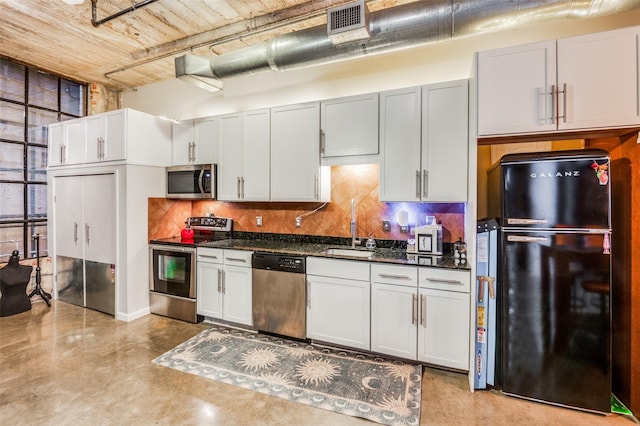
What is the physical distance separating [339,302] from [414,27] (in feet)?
7.92

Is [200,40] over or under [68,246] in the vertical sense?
over

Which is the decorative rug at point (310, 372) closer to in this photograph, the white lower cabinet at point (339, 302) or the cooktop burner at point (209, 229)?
the white lower cabinet at point (339, 302)

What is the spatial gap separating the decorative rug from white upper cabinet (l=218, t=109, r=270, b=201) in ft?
5.33

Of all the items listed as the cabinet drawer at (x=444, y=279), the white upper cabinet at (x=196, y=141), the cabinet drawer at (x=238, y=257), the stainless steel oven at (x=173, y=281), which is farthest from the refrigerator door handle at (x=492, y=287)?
the white upper cabinet at (x=196, y=141)

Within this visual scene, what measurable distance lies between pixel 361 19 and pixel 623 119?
189cm

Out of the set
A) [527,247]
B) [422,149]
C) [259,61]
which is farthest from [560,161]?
[259,61]

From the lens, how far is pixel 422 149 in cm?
285

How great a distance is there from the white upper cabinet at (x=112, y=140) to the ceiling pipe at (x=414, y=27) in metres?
1.52

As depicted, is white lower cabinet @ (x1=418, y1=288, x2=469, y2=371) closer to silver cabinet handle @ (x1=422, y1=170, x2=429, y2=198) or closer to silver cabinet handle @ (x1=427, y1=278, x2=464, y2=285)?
silver cabinet handle @ (x1=427, y1=278, x2=464, y2=285)

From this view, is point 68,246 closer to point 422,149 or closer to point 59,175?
point 59,175

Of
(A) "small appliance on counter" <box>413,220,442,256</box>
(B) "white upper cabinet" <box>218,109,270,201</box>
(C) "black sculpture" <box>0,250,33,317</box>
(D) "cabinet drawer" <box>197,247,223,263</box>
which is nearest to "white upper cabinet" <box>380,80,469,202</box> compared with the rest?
(A) "small appliance on counter" <box>413,220,442,256</box>

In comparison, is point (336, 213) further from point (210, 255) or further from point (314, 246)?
point (210, 255)

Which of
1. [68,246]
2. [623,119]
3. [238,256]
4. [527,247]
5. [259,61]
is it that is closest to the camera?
[623,119]

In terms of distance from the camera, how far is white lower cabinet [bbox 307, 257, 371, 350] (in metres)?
2.85
